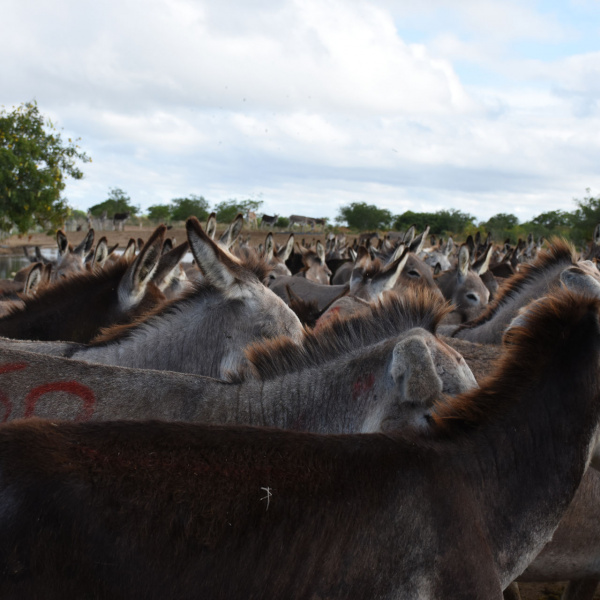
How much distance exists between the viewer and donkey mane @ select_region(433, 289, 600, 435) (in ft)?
7.64

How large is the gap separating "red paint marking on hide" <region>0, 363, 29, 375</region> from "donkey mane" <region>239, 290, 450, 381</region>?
1062 millimetres

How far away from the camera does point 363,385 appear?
306cm

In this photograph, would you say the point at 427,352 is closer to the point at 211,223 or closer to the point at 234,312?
the point at 234,312

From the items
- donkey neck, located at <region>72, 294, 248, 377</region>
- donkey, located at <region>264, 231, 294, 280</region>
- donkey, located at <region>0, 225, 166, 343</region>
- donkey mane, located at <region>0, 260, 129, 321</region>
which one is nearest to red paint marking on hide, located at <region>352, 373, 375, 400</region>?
donkey neck, located at <region>72, 294, 248, 377</region>

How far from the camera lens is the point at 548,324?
8.25 feet

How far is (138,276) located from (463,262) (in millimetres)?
7439

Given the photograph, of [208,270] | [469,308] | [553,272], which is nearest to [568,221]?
[469,308]

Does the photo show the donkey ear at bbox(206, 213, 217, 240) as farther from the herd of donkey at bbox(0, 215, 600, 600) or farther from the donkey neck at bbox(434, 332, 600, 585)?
the donkey neck at bbox(434, 332, 600, 585)

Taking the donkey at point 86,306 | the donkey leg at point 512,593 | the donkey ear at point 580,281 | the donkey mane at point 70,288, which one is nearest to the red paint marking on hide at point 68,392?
the donkey at point 86,306

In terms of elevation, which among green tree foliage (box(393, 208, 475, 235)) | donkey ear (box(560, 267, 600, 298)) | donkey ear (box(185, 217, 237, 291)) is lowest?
donkey ear (box(185, 217, 237, 291))

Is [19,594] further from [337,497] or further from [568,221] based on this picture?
[568,221]

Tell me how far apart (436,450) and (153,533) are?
39.6 inches

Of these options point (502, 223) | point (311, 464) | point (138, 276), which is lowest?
point (311, 464)

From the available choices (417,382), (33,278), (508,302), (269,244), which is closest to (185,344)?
(417,382)
